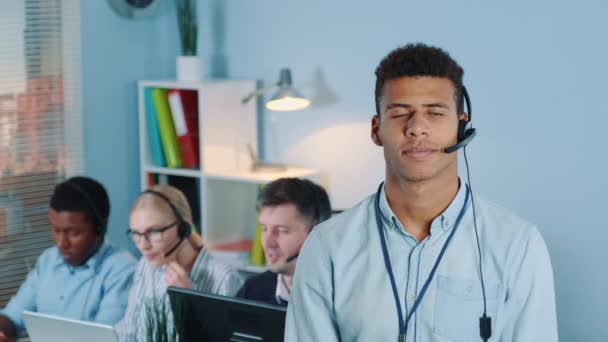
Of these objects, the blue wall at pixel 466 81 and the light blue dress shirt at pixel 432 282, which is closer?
the light blue dress shirt at pixel 432 282

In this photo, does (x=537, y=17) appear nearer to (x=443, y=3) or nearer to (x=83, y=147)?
(x=443, y=3)

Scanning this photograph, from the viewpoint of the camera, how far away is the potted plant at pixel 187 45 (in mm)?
4312

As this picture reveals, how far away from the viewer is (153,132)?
174 inches

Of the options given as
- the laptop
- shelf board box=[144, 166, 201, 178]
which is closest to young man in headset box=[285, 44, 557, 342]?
the laptop

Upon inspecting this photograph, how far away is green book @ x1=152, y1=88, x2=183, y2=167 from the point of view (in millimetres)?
4352

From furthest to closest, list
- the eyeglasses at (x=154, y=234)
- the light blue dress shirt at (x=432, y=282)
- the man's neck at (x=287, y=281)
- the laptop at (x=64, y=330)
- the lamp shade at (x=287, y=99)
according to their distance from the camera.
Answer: the lamp shade at (x=287, y=99) → the eyeglasses at (x=154, y=234) → the man's neck at (x=287, y=281) → the laptop at (x=64, y=330) → the light blue dress shirt at (x=432, y=282)

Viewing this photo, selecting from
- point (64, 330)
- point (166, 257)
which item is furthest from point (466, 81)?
point (64, 330)

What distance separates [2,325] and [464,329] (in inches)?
93.9

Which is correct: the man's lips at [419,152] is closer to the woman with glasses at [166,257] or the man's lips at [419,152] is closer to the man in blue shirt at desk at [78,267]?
the woman with glasses at [166,257]

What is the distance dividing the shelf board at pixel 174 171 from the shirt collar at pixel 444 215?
2.65 metres

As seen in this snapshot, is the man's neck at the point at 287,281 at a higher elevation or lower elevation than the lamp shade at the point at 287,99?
lower

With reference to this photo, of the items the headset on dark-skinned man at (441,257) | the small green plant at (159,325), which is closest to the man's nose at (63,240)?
the small green plant at (159,325)

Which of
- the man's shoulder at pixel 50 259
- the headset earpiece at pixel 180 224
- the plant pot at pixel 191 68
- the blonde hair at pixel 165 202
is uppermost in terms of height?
the plant pot at pixel 191 68

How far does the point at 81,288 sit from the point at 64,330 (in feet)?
3.17
